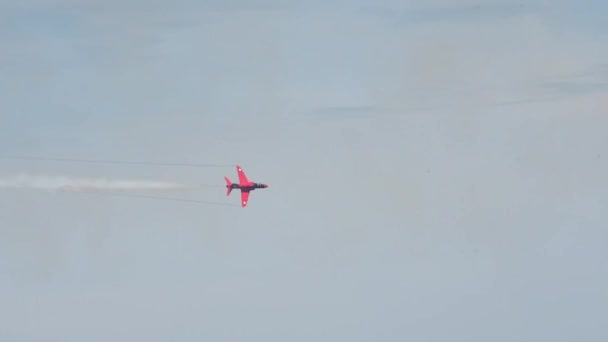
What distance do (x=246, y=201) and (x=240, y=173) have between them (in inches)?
126

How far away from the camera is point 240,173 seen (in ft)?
268

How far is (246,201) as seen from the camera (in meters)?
80.4
